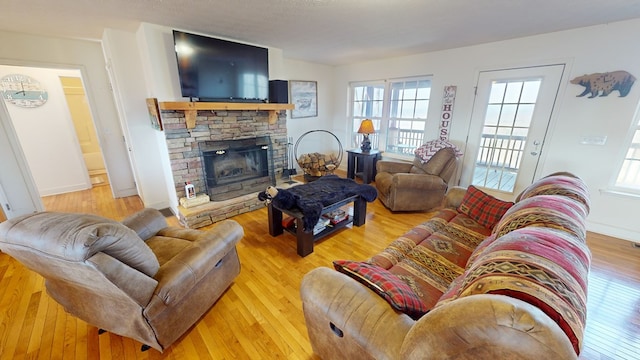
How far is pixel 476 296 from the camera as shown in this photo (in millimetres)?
620

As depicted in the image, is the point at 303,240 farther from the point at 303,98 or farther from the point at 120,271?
the point at 303,98

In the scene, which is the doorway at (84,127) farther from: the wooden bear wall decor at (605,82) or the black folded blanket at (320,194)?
the wooden bear wall decor at (605,82)

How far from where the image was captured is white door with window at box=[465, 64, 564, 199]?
115 inches

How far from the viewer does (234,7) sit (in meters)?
2.08

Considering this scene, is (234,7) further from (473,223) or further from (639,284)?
(639,284)

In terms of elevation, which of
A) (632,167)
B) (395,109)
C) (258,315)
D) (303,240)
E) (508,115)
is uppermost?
(395,109)

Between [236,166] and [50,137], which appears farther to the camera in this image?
[50,137]

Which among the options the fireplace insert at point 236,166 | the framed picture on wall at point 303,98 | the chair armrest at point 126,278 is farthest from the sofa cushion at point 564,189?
the framed picture on wall at point 303,98

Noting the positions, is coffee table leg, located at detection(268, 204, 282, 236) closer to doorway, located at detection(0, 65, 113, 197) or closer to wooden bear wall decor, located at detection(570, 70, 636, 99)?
doorway, located at detection(0, 65, 113, 197)

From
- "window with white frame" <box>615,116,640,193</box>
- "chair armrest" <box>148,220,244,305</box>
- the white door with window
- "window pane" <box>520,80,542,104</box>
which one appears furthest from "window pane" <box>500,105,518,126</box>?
"chair armrest" <box>148,220,244,305</box>

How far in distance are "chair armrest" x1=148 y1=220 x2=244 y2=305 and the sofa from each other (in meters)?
0.74

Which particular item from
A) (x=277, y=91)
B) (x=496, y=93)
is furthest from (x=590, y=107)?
(x=277, y=91)

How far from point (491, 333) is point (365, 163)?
3.76 meters

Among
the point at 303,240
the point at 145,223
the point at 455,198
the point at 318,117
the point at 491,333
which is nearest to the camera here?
the point at 491,333
